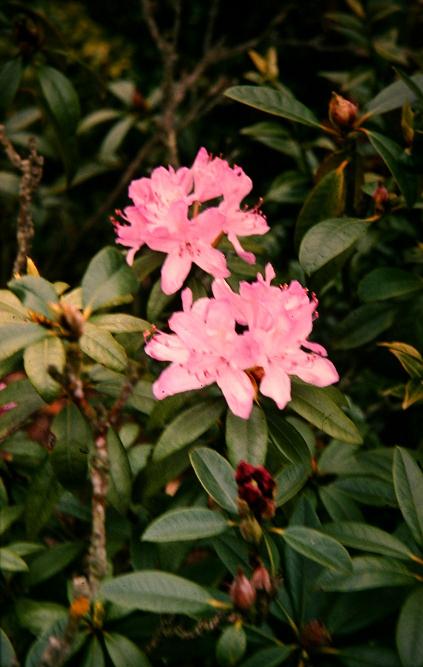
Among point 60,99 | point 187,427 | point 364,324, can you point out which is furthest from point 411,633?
point 60,99

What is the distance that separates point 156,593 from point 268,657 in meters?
0.19

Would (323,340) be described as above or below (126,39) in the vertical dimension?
below

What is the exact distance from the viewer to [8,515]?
1184 mm

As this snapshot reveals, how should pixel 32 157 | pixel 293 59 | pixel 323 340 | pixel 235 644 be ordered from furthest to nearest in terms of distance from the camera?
pixel 293 59 → pixel 323 340 → pixel 32 157 → pixel 235 644

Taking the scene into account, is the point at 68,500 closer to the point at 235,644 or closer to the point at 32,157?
the point at 235,644

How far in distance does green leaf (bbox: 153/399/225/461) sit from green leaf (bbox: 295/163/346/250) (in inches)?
17.6

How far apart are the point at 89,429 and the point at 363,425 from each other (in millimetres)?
638

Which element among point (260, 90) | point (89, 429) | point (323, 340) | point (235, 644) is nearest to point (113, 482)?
point (89, 429)

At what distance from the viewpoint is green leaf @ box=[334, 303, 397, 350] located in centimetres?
163

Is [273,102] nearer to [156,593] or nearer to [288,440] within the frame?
[288,440]

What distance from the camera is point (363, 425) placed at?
1.53 metres

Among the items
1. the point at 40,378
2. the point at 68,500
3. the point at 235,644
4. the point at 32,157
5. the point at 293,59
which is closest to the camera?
the point at 235,644

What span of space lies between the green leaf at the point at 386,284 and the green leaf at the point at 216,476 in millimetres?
579

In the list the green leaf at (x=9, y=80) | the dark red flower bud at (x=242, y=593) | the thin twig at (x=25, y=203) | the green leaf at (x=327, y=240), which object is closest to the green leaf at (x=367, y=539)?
the dark red flower bud at (x=242, y=593)
